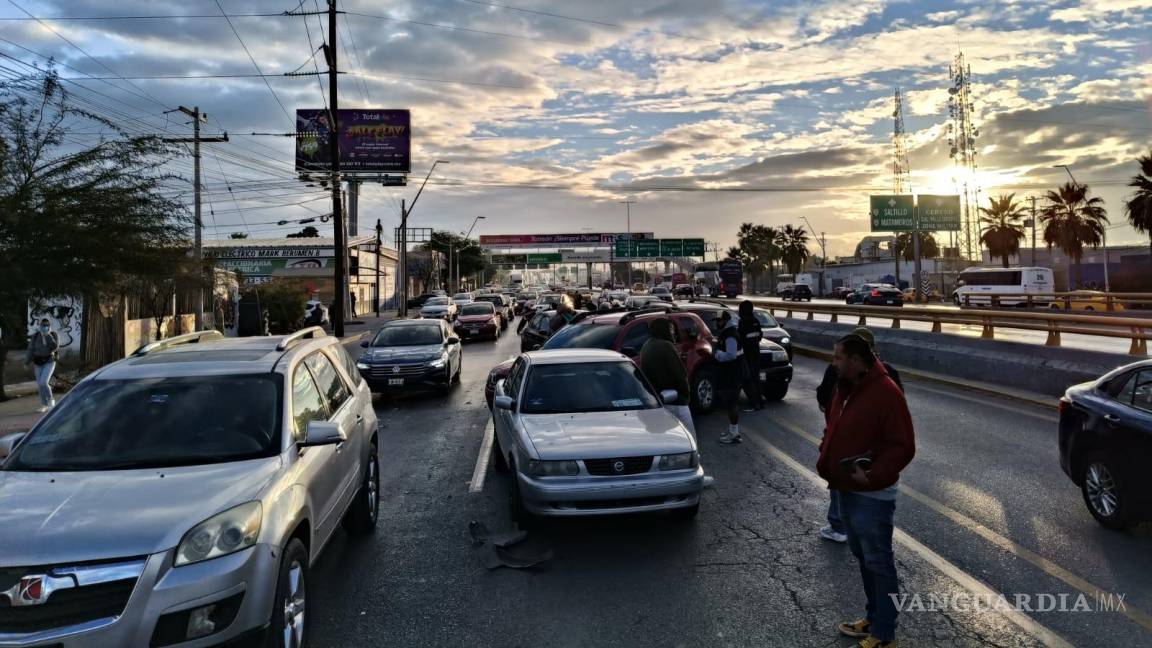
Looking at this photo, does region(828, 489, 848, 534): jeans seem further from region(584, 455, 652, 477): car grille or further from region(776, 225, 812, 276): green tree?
region(776, 225, 812, 276): green tree

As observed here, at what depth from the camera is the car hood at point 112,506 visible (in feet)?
10.1

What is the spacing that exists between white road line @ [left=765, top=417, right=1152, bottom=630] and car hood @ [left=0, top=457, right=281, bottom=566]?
5.07 metres

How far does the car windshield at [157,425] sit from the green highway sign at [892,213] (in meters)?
48.0

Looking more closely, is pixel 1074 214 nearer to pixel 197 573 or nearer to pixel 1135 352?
pixel 1135 352

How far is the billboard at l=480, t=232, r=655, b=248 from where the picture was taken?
103250mm

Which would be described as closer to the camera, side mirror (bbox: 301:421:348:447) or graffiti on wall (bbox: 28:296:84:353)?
side mirror (bbox: 301:421:348:447)

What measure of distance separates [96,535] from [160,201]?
14080 mm

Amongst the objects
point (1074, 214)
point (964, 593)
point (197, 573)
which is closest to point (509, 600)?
point (197, 573)

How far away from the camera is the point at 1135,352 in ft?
45.8

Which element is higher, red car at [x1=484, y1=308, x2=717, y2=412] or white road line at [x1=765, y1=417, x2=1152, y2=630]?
red car at [x1=484, y1=308, x2=717, y2=412]

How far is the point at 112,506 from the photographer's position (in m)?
3.38


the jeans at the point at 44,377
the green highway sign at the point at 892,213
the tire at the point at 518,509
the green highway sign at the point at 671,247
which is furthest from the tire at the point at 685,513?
the green highway sign at the point at 671,247

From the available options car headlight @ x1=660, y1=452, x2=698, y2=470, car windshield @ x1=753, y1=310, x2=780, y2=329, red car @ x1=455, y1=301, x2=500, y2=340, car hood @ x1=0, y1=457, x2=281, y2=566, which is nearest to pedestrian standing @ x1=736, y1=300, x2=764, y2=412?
car headlight @ x1=660, y1=452, x2=698, y2=470

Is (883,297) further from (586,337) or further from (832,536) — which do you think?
(832,536)
